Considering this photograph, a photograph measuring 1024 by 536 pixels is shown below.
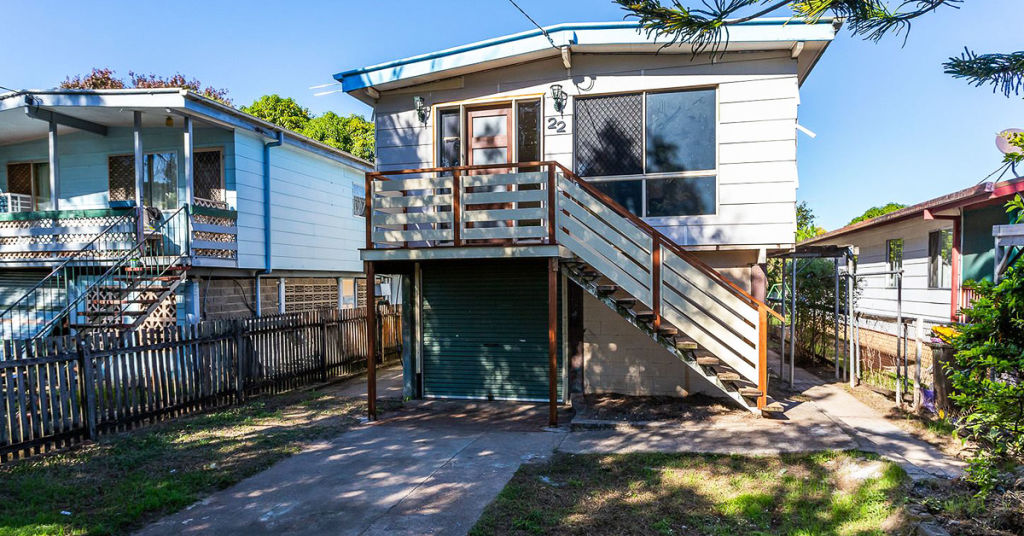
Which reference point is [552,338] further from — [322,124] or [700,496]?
[322,124]

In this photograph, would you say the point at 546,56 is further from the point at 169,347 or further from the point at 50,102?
the point at 50,102

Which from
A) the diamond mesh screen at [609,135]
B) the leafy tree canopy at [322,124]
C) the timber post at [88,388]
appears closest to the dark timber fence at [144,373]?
the timber post at [88,388]

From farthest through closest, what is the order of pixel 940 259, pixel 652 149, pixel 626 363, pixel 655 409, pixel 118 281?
1. pixel 940 259
2. pixel 118 281
3. pixel 626 363
4. pixel 652 149
5. pixel 655 409

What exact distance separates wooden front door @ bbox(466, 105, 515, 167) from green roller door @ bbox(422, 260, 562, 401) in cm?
175

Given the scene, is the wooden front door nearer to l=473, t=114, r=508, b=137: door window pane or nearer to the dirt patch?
l=473, t=114, r=508, b=137: door window pane

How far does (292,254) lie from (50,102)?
5521 mm

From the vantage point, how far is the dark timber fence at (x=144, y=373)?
609 centimetres

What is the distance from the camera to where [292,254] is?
45.4 feet

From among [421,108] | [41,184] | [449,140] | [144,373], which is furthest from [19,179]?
[449,140]

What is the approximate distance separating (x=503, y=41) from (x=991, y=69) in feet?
19.5

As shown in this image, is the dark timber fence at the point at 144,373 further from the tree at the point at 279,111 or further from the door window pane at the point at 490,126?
the tree at the point at 279,111

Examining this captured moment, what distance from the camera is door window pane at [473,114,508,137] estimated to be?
9031 millimetres

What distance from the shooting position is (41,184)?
13812 millimetres

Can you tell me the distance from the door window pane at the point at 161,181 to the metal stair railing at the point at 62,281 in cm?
154
